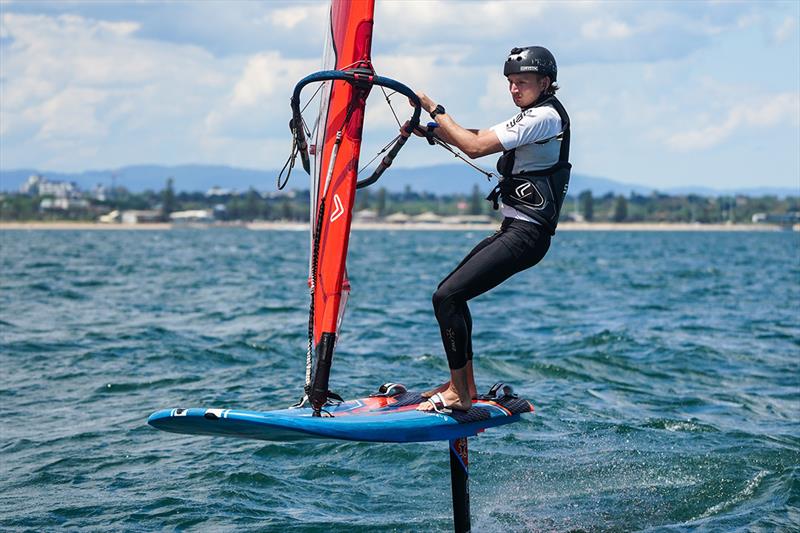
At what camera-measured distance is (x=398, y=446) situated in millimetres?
11211

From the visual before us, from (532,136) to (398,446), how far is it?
193 inches

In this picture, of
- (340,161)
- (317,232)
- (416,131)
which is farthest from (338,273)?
(416,131)

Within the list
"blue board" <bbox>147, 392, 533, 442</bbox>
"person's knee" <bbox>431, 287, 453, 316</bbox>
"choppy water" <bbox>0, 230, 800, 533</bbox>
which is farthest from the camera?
"choppy water" <bbox>0, 230, 800, 533</bbox>

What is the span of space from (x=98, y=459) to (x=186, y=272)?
3334 cm

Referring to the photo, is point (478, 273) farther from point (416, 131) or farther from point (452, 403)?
point (416, 131)

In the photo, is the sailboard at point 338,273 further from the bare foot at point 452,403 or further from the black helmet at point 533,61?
the black helmet at point 533,61

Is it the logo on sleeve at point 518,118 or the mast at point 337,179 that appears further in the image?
the mast at point 337,179

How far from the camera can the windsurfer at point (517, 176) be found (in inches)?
289

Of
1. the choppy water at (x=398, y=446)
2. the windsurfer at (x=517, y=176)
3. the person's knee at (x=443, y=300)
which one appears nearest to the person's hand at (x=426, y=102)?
the windsurfer at (x=517, y=176)

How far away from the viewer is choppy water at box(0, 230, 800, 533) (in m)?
9.24

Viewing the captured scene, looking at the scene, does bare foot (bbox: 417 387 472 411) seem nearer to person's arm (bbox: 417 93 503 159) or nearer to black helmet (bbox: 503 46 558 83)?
person's arm (bbox: 417 93 503 159)

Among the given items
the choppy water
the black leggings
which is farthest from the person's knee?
the choppy water

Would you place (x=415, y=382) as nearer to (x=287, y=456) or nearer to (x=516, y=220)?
(x=287, y=456)

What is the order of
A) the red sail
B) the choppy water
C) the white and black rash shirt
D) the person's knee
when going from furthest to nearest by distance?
1. the choppy water
2. the red sail
3. the person's knee
4. the white and black rash shirt
